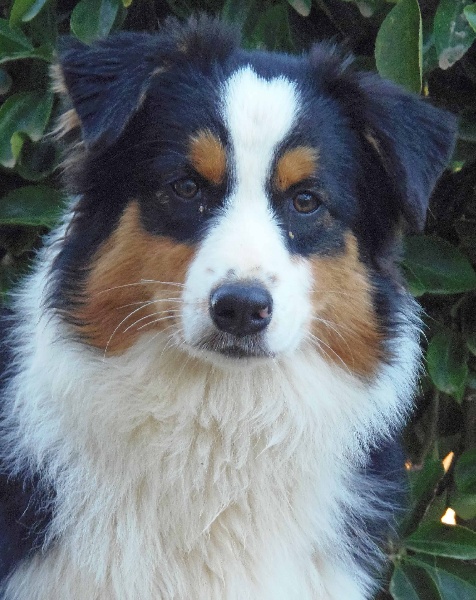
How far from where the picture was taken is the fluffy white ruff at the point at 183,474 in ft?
9.19

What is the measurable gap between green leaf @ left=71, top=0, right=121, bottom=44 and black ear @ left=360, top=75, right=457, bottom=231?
92cm

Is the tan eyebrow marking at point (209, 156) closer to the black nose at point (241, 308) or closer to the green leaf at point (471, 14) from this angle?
the black nose at point (241, 308)

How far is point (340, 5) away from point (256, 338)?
64.1 inches

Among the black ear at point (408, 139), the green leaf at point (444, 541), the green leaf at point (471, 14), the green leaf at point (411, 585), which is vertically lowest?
the green leaf at point (411, 585)

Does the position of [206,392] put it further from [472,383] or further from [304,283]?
[472,383]

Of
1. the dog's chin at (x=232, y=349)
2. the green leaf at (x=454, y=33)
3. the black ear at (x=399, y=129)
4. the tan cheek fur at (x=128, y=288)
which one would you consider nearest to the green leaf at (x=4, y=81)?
the tan cheek fur at (x=128, y=288)

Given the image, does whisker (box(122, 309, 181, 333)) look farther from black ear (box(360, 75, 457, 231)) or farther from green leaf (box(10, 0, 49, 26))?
green leaf (box(10, 0, 49, 26))

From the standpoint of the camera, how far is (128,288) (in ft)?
9.10

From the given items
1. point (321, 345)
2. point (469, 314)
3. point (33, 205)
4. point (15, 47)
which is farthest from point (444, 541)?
point (15, 47)

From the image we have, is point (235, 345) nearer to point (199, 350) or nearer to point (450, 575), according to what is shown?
point (199, 350)

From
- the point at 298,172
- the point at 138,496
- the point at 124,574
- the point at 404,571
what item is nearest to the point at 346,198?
the point at 298,172

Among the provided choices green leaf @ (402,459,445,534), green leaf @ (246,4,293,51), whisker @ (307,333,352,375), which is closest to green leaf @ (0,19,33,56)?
green leaf @ (246,4,293,51)

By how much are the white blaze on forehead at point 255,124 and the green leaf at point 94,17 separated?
71 centimetres

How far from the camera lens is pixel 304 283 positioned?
8.72ft
